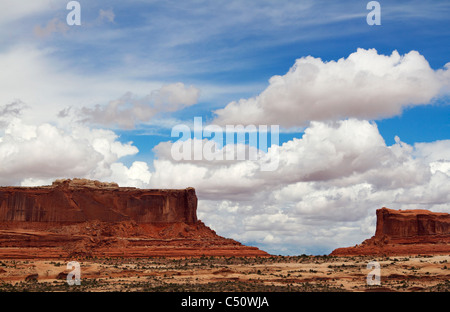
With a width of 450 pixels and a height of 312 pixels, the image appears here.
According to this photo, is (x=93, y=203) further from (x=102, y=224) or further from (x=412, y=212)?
(x=412, y=212)

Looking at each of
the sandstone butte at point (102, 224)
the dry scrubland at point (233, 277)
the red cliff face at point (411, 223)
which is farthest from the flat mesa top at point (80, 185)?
the red cliff face at point (411, 223)

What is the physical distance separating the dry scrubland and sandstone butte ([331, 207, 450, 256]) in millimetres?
14308

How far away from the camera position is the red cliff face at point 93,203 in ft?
289

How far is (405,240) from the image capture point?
8562 cm

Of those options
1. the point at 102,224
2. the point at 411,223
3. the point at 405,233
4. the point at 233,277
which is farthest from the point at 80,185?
the point at 411,223

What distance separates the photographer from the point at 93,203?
90312 millimetres

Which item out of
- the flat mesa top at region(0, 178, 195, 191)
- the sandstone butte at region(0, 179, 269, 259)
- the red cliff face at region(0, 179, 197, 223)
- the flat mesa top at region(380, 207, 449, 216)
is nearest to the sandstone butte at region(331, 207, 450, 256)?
the flat mesa top at region(380, 207, 449, 216)

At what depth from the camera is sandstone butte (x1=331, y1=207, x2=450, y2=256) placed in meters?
81.1

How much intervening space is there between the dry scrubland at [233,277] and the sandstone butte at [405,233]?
14308mm

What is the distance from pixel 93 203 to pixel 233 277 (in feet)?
142
